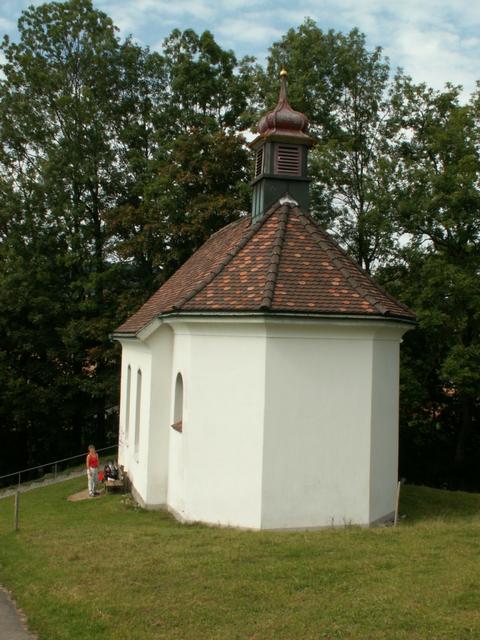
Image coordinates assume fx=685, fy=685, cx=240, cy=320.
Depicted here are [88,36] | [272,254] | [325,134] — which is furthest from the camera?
[88,36]

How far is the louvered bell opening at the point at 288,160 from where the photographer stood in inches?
587

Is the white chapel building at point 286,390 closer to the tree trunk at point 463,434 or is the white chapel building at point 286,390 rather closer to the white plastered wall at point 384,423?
the white plastered wall at point 384,423

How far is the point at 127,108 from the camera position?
30516 mm

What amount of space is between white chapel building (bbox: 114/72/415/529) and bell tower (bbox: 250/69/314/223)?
1.81 m

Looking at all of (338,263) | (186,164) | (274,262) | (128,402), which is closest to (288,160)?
(338,263)

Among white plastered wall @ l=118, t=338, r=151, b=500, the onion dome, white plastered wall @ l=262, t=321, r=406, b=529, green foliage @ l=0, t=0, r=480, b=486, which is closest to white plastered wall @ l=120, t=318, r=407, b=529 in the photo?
white plastered wall @ l=262, t=321, r=406, b=529

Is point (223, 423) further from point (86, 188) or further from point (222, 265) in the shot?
point (86, 188)

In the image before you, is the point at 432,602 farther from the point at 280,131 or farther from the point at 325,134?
the point at 325,134

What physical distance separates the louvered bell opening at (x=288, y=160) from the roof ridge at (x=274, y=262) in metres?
1.02

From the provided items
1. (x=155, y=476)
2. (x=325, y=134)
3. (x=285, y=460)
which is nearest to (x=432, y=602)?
(x=285, y=460)

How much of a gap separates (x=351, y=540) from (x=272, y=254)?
5.31 meters

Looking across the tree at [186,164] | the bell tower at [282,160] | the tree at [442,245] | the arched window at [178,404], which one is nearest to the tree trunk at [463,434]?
the tree at [442,245]

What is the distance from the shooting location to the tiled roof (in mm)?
11609

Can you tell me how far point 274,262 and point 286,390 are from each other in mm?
2336
